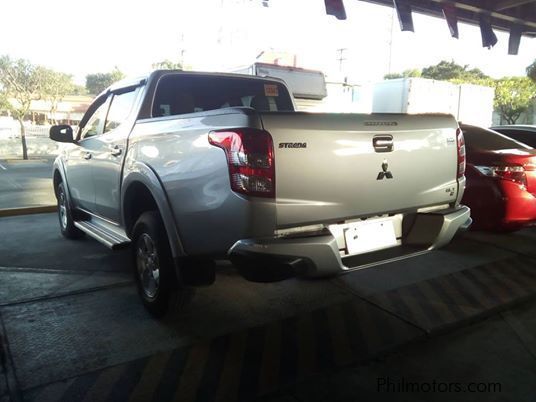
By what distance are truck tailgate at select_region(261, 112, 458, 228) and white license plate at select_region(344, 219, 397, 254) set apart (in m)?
0.07

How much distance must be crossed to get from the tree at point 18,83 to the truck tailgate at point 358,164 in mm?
21780

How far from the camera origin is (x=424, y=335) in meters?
3.12

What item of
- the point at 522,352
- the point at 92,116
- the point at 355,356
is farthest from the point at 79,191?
the point at 522,352

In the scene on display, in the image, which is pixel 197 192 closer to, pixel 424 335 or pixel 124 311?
pixel 124 311

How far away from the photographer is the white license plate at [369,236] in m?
2.70

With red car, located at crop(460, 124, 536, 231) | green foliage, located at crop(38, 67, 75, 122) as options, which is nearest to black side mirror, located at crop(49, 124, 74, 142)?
red car, located at crop(460, 124, 536, 231)

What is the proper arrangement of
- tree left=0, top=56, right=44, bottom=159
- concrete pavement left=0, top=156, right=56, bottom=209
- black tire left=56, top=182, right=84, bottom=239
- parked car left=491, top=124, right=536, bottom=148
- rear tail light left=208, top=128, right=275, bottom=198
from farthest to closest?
tree left=0, top=56, right=44, bottom=159
concrete pavement left=0, top=156, right=56, bottom=209
parked car left=491, top=124, right=536, bottom=148
black tire left=56, top=182, right=84, bottom=239
rear tail light left=208, top=128, right=275, bottom=198

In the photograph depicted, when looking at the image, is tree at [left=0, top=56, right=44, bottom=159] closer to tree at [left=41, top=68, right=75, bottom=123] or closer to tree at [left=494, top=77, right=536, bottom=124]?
tree at [left=41, top=68, right=75, bottom=123]

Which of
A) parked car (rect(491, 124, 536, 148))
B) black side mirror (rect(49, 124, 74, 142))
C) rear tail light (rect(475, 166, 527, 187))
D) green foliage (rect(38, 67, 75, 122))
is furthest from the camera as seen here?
green foliage (rect(38, 67, 75, 122))

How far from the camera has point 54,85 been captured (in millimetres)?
24828

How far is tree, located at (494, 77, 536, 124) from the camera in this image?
29.1 meters

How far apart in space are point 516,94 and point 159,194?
105 ft

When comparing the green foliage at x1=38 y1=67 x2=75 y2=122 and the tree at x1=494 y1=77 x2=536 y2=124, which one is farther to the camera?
the tree at x1=494 y1=77 x2=536 y2=124

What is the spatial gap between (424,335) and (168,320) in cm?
182
